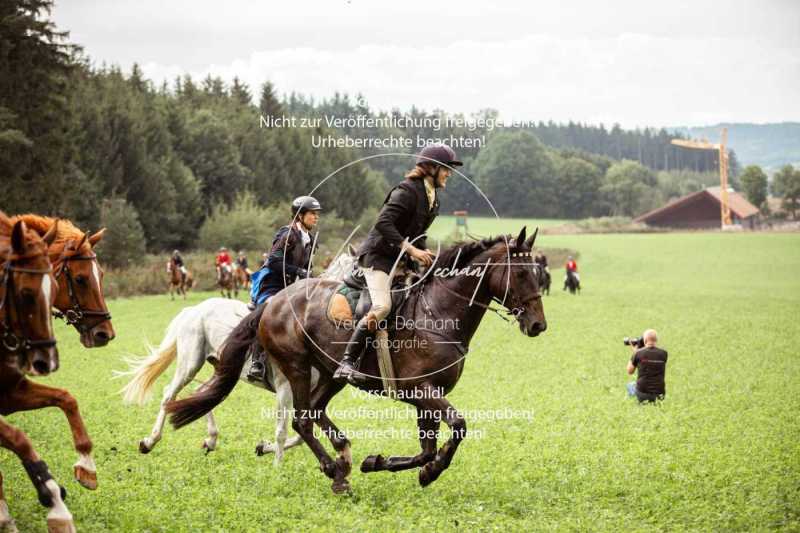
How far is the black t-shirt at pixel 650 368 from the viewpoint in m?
13.7

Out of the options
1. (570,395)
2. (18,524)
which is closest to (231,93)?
(570,395)

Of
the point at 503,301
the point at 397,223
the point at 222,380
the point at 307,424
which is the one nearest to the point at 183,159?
the point at 222,380

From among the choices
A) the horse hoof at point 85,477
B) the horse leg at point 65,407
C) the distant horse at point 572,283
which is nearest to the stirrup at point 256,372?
the horse leg at point 65,407

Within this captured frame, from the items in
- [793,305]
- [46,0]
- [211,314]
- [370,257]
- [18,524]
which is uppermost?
[46,0]

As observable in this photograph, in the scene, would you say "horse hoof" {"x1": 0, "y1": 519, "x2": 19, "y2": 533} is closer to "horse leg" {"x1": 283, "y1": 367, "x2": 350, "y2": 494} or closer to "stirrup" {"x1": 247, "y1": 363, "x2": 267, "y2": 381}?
"horse leg" {"x1": 283, "y1": 367, "x2": 350, "y2": 494}

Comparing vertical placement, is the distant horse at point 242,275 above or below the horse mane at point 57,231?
below

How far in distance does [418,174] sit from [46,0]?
3236 cm

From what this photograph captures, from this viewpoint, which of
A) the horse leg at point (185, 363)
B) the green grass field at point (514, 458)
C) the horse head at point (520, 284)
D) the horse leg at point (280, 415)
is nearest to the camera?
the green grass field at point (514, 458)

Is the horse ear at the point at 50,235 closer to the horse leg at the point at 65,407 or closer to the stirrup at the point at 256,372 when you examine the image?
the horse leg at the point at 65,407

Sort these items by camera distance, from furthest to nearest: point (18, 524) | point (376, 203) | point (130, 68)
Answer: point (130, 68) → point (376, 203) → point (18, 524)

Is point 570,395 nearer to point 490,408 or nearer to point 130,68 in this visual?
point 490,408

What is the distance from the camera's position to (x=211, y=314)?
11.2 meters

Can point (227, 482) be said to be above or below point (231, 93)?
below

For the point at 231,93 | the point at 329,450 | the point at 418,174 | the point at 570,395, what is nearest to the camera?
the point at 418,174
